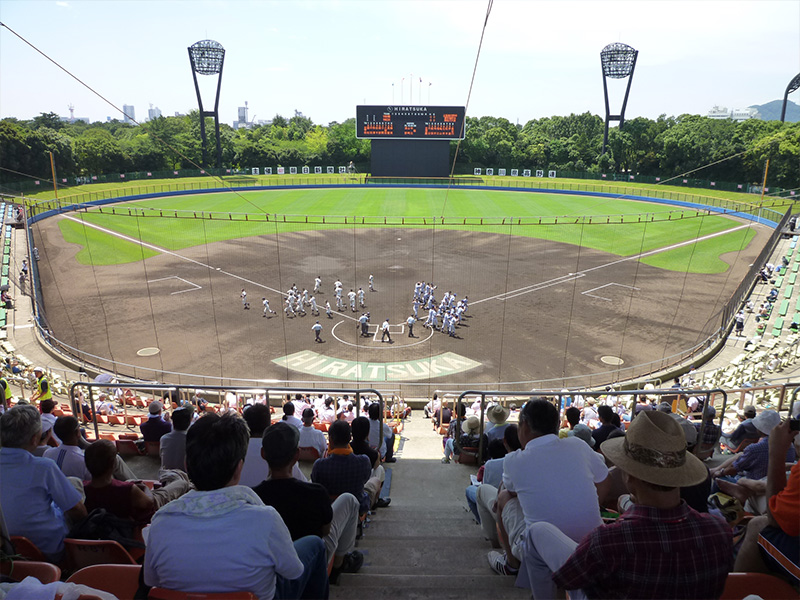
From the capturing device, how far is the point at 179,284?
2889 cm

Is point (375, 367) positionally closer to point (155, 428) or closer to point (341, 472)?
point (155, 428)

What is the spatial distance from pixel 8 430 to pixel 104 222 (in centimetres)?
4830

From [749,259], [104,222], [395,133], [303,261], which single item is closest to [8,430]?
[303,261]

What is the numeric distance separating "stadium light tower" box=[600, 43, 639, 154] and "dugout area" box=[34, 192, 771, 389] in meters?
46.0

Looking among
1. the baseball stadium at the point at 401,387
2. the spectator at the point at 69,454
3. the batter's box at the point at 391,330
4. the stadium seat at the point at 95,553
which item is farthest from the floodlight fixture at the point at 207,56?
the stadium seat at the point at 95,553

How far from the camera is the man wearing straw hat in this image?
8.19ft

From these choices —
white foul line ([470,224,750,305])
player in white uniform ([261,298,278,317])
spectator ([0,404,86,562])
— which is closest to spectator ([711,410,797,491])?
spectator ([0,404,86,562])

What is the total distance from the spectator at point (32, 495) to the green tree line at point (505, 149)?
51076mm

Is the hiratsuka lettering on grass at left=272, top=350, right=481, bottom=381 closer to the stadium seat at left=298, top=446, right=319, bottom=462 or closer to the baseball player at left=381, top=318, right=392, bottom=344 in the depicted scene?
the baseball player at left=381, top=318, right=392, bottom=344

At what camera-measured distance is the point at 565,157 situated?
82125 millimetres

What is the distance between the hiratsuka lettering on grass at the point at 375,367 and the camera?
1844cm

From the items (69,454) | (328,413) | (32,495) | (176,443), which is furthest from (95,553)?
(328,413)

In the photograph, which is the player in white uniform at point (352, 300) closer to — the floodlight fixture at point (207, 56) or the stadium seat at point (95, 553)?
the stadium seat at point (95, 553)

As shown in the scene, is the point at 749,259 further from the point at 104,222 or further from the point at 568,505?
the point at 104,222
